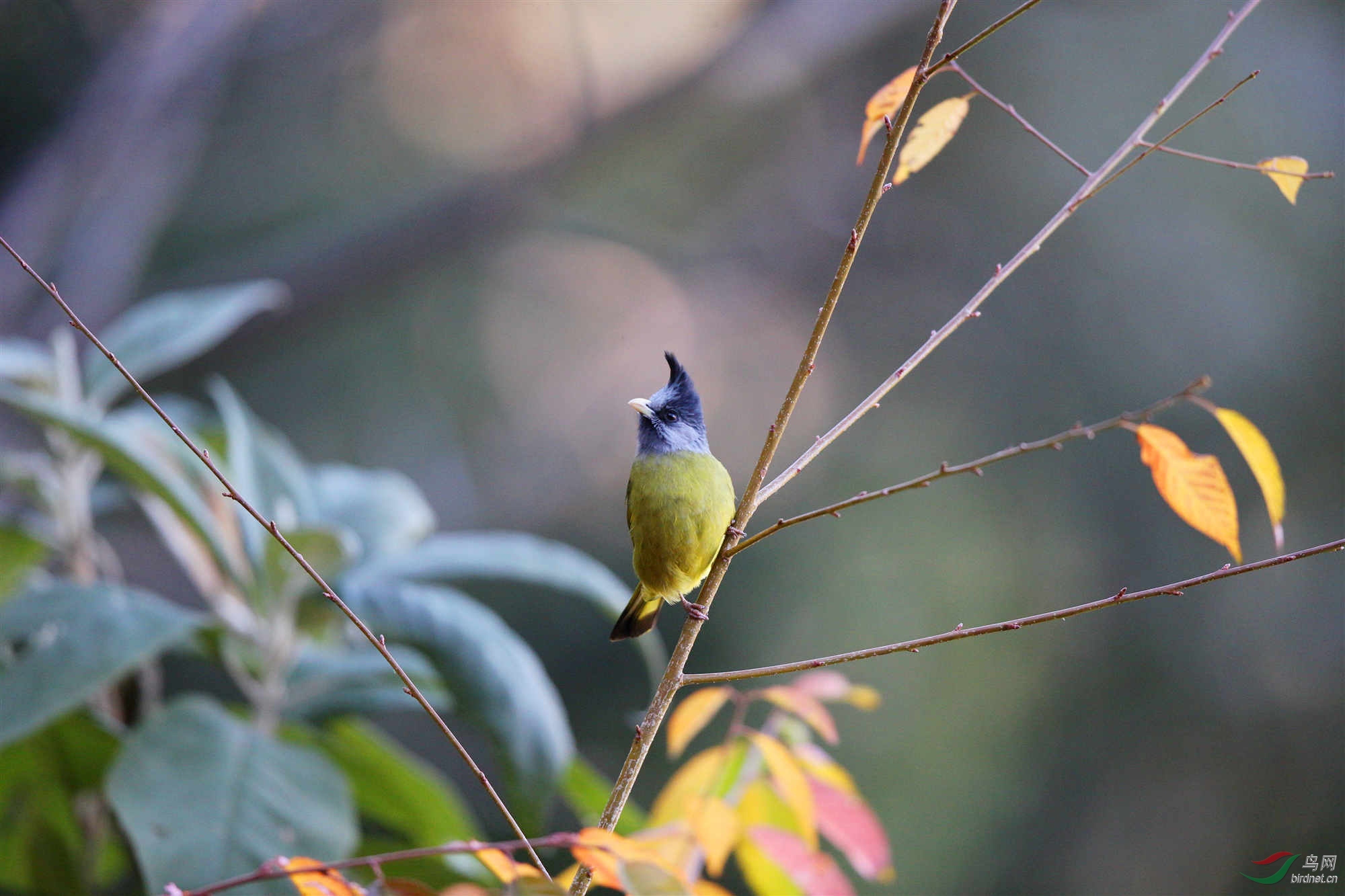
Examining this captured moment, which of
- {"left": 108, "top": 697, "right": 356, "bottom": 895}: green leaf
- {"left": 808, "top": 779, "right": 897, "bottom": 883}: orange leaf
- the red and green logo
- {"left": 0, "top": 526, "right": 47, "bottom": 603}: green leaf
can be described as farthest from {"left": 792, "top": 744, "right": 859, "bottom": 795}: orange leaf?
{"left": 0, "top": 526, "right": 47, "bottom": 603}: green leaf

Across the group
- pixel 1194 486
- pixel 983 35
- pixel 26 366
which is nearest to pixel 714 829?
pixel 1194 486

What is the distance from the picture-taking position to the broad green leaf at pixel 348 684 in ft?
5.55

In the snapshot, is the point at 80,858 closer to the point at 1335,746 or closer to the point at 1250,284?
the point at 1335,746

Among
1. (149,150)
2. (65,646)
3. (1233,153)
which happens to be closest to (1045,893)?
(1233,153)

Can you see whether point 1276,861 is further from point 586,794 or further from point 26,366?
point 26,366

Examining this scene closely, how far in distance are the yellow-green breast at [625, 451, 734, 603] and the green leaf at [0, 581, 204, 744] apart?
0.68m

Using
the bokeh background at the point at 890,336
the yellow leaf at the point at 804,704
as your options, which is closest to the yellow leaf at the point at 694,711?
the yellow leaf at the point at 804,704

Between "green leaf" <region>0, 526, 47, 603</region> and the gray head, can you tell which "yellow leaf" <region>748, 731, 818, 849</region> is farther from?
"green leaf" <region>0, 526, 47, 603</region>

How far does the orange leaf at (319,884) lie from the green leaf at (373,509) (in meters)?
1.07

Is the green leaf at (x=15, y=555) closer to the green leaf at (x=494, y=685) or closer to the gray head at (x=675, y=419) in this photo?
the green leaf at (x=494, y=685)

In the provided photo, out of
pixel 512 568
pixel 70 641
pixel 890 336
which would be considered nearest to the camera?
pixel 70 641

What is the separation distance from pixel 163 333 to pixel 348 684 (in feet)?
2.29

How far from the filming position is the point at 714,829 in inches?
47.7

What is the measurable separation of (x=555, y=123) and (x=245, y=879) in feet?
11.8
